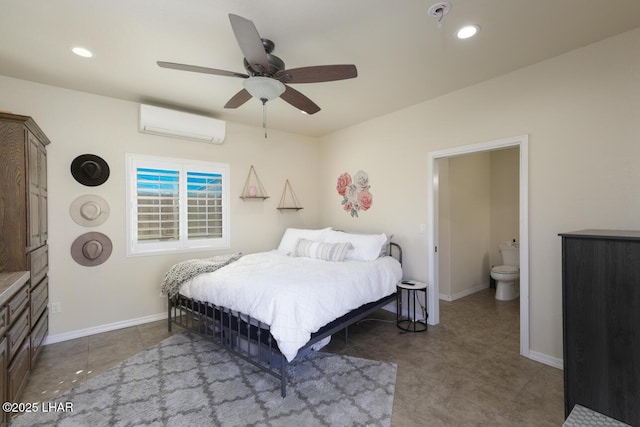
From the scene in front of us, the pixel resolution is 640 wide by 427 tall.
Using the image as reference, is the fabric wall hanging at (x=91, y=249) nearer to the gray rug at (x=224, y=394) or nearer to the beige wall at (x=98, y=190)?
the beige wall at (x=98, y=190)

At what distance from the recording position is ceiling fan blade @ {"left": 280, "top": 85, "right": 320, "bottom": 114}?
2393mm

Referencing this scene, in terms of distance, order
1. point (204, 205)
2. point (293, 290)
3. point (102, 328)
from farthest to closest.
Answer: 1. point (204, 205)
2. point (102, 328)
3. point (293, 290)

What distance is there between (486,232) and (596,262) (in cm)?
367

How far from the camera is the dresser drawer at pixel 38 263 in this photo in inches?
98.0

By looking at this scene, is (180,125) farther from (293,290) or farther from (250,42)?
(293,290)

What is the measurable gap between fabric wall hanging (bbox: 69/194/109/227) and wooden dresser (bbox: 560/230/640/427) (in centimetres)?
452

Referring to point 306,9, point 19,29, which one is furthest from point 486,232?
point 19,29

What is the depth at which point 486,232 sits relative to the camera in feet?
17.1

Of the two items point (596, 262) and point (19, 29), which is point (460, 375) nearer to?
point (596, 262)

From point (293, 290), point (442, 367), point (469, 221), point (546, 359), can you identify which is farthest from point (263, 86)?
point (469, 221)

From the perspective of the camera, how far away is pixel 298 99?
2.52 meters

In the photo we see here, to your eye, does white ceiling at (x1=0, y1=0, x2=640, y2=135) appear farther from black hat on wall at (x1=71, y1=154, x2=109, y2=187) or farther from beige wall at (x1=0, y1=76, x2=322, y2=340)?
black hat on wall at (x1=71, y1=154, x2=109, y2=187)

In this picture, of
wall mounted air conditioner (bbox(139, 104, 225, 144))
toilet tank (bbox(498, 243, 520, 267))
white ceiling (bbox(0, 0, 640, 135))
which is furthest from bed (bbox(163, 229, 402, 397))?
toilet tank (bbox(498, 243, 520, 267))

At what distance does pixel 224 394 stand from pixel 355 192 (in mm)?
3256
